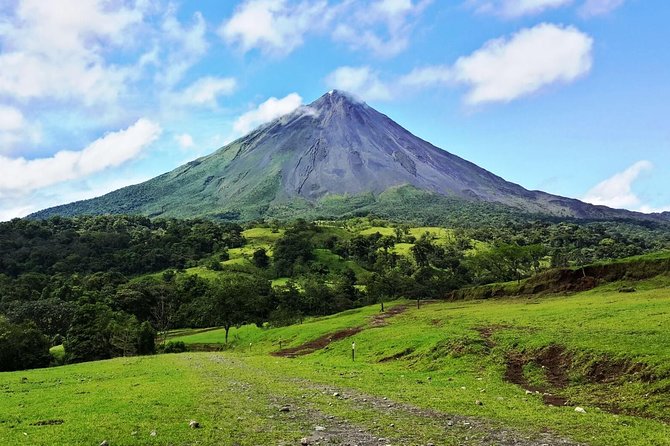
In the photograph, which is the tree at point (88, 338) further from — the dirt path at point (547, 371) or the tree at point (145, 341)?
the dirt path at point (547, 371)

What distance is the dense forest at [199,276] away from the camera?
63.4 meters

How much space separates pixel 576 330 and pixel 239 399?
21.8m

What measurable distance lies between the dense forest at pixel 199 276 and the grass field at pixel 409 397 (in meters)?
33.8

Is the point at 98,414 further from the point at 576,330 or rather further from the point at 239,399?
the point at 576,330

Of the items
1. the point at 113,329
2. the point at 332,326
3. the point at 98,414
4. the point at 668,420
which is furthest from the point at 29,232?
the point at 668,420

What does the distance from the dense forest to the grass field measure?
33.8 m

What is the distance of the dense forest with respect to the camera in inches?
2495

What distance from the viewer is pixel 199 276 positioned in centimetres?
13750

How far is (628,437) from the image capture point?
1173 cm

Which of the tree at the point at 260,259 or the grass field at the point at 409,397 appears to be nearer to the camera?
the grass field at the point at 409,397

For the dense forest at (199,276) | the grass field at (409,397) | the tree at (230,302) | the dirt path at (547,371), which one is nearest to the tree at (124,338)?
the dense forest at (199,276)

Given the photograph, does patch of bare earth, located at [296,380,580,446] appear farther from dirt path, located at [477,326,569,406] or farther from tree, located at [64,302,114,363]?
tree, located at [64,302,114,363]

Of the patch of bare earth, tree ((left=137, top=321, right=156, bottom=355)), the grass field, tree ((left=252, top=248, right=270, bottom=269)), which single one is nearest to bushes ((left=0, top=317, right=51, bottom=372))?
tree ((left=137, top=321, right=156, bottom=355))

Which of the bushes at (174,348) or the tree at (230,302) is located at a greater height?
the tree at (230,302)
